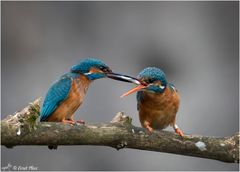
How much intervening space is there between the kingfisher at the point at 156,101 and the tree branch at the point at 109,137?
30.0 inches

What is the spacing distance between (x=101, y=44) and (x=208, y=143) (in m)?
5.23

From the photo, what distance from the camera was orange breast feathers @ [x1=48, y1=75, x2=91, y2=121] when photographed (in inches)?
223

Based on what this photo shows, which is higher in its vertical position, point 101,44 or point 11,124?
point 101,44

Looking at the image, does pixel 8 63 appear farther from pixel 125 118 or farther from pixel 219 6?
pixel 125 118

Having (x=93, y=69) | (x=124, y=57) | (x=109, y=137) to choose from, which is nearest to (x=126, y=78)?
(x=93, y=69)

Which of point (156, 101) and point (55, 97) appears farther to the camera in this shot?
point (156, 101)

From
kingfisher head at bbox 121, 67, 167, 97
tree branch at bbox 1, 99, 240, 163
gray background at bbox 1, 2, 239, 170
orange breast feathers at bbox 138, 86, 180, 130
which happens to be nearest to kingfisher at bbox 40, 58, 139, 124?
kingfisher head at bbox 121, 67, 167, 97

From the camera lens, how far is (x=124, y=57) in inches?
398

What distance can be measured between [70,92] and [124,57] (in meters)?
4.43

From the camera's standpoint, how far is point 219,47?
424 inches

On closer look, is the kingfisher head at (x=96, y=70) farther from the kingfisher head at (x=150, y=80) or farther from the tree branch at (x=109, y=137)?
the tree branch at (x=109, y=137)

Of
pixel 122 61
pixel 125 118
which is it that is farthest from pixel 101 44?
pixel 125 118

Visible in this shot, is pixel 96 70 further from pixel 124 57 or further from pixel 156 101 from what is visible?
pixel 124 57

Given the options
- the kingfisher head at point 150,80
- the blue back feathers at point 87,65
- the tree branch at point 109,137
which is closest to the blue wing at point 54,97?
the blue back feathers at point 87,65
